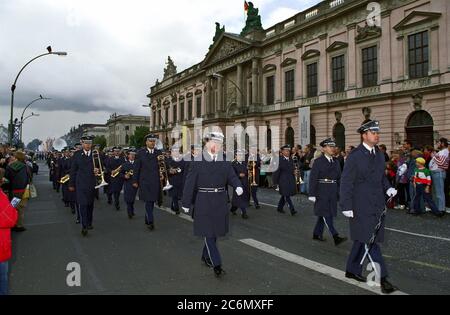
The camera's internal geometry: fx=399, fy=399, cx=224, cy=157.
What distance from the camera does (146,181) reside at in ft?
31.4

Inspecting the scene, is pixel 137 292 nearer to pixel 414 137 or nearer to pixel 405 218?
pixel 405 218

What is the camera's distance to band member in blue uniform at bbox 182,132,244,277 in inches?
223

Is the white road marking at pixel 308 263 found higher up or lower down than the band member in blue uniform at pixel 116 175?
lower down

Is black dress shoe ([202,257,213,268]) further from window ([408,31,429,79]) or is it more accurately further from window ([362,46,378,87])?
window ([362,46,378,87])

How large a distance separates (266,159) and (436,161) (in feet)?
35.9

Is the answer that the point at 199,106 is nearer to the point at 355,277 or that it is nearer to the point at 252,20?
the point at 252,20

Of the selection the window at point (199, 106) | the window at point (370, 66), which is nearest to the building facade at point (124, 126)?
the window at point (199, 106)

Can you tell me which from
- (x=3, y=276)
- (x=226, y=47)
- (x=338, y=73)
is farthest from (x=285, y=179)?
(x=226, y=47)

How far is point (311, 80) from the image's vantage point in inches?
1390

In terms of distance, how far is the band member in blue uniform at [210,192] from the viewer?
223 inches

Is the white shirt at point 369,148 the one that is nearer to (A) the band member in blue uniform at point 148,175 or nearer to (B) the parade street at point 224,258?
(B) the parade street at point 224,258

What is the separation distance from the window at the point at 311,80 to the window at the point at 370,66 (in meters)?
5.38

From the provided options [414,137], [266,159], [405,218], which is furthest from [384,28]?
[405,218]

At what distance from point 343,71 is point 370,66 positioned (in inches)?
108
